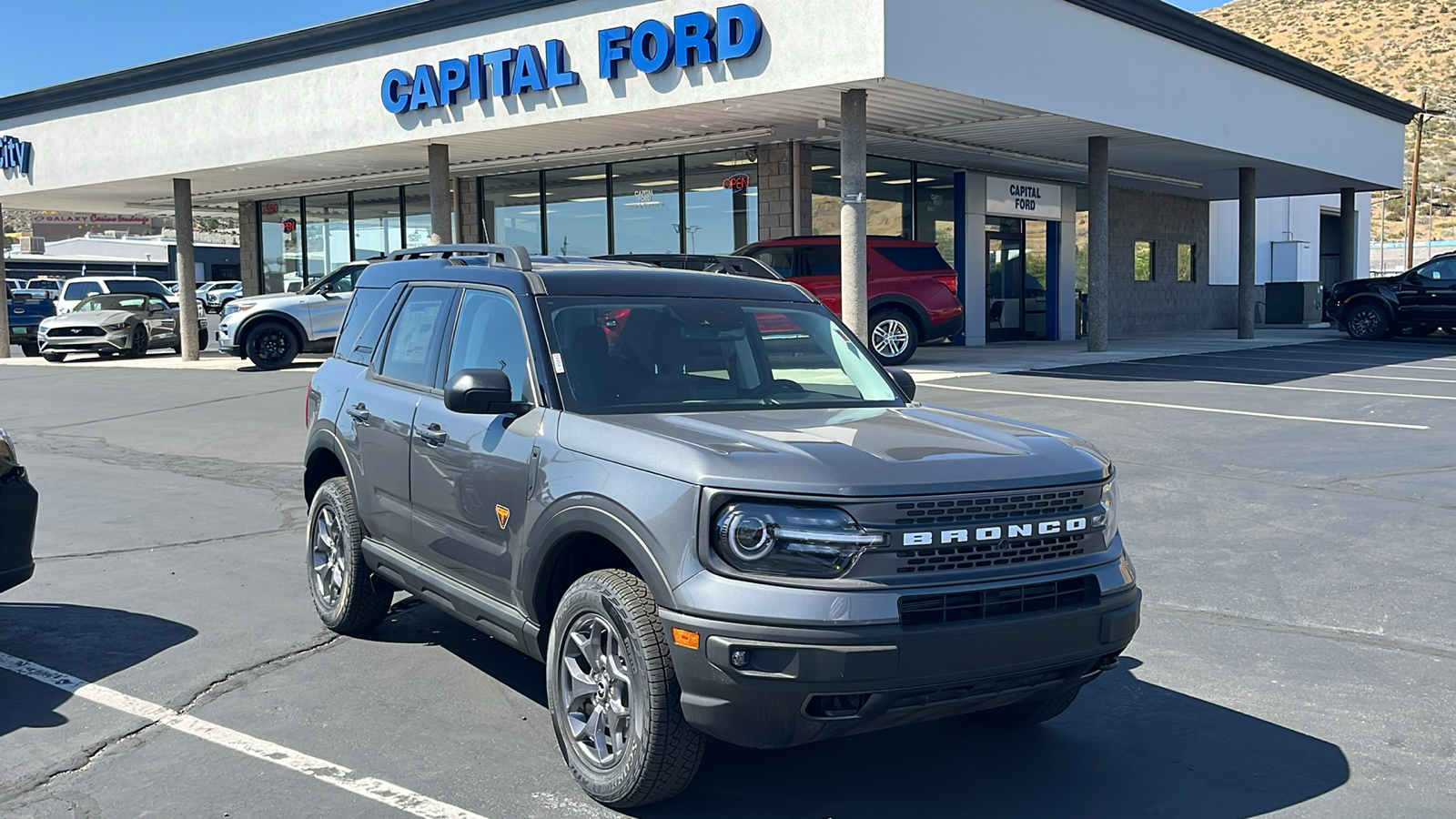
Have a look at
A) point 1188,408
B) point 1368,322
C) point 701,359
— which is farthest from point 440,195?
point 1368,322

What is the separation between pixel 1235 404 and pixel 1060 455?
36.3 feet

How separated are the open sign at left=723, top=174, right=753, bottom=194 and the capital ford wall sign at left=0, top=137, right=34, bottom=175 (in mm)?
17066

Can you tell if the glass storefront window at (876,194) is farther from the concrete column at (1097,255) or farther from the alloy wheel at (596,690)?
the alloy wheel at (596,690)

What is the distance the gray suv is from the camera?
3547 mm

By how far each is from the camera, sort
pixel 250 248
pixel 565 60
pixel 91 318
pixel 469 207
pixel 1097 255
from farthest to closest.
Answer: pixel 250 248, pixel 469 207, pixel 91 318, pixel 1097 255, pixel 565 60

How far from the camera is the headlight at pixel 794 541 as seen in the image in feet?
11.8

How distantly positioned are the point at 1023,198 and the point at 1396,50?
248 feet

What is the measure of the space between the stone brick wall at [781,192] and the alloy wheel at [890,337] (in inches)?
141

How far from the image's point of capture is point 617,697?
396 centimetres

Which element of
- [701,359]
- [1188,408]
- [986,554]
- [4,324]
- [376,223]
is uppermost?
[376,223]

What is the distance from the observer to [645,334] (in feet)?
15.8

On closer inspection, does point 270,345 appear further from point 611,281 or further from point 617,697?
point 617,697

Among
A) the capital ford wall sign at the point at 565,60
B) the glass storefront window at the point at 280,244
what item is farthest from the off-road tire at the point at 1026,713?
Result: the glass storefront window at the point at 280,244

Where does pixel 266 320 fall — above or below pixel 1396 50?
below
